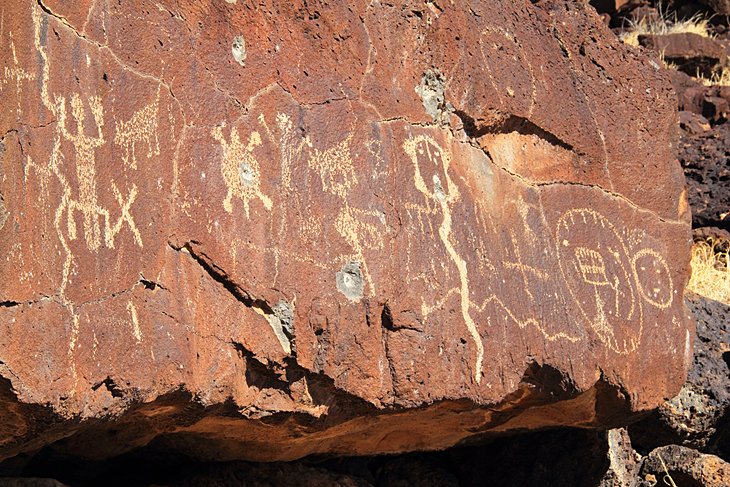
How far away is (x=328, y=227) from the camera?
2824 mm

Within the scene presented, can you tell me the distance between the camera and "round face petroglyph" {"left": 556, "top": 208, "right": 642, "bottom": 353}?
333 centimetres

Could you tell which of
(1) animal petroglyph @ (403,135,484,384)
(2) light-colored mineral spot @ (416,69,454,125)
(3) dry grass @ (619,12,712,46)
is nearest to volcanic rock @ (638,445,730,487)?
(1) animal petroglyph @ (403,135,484,384)

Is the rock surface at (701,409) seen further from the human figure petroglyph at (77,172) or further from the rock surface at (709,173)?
the human figure petroglyph at (77,172)

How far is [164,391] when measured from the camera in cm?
244

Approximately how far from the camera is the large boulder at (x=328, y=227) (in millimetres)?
2361

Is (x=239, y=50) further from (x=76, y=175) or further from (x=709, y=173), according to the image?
(x=709, y=173)

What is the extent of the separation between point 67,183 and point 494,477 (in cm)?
220

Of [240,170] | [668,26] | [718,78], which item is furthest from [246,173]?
[668,26]

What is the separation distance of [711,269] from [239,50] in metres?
3.37

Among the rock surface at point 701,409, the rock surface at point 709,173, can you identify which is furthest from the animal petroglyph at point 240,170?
the rock surface at point 709,173

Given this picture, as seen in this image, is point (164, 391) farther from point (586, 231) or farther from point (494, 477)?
point (494, 477)

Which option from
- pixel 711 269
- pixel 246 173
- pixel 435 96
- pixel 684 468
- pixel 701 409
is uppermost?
pixel 435 96

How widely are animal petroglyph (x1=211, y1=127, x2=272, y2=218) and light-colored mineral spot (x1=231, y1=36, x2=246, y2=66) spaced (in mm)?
196

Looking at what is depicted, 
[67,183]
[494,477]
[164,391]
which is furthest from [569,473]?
[67,183]
